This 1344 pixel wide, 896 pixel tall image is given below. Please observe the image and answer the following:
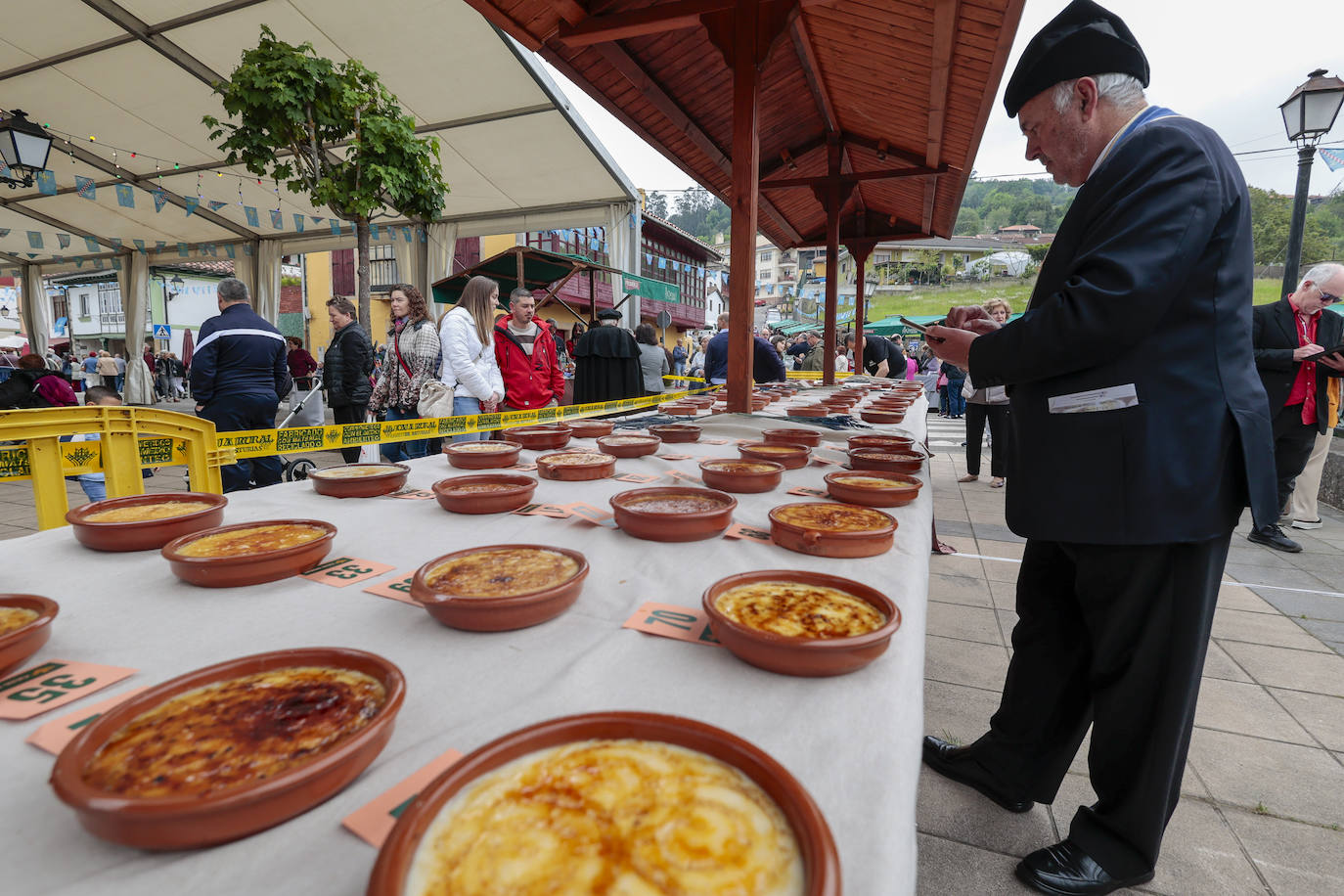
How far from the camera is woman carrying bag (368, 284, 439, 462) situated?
13.9ft

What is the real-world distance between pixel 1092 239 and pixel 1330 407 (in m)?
4.75

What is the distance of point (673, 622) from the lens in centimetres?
103

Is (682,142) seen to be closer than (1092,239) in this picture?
No

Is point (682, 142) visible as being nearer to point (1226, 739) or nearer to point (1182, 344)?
point (1182, 344)

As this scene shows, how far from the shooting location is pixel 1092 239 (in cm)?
126

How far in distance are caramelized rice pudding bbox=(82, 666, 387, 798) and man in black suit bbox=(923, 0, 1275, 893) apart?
1.41m

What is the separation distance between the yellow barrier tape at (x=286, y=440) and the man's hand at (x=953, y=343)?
2.37 meters

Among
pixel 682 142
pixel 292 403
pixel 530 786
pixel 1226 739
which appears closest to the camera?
pixel 530 786

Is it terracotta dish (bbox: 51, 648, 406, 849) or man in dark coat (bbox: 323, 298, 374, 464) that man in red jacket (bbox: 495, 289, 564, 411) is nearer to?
man in dark coat (bbox: 323, 298, 374, 464)

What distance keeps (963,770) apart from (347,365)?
4935 millimetres

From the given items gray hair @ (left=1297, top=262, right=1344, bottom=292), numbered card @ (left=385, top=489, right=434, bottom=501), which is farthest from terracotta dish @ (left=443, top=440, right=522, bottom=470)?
gray hair @ (left=1297, top=262, right=1344, bottom=292)

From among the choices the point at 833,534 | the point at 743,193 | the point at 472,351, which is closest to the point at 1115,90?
the point at 833,534

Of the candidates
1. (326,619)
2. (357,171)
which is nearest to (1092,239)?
(326,619)

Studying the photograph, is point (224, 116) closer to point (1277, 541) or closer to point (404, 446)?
point (404, 446)
